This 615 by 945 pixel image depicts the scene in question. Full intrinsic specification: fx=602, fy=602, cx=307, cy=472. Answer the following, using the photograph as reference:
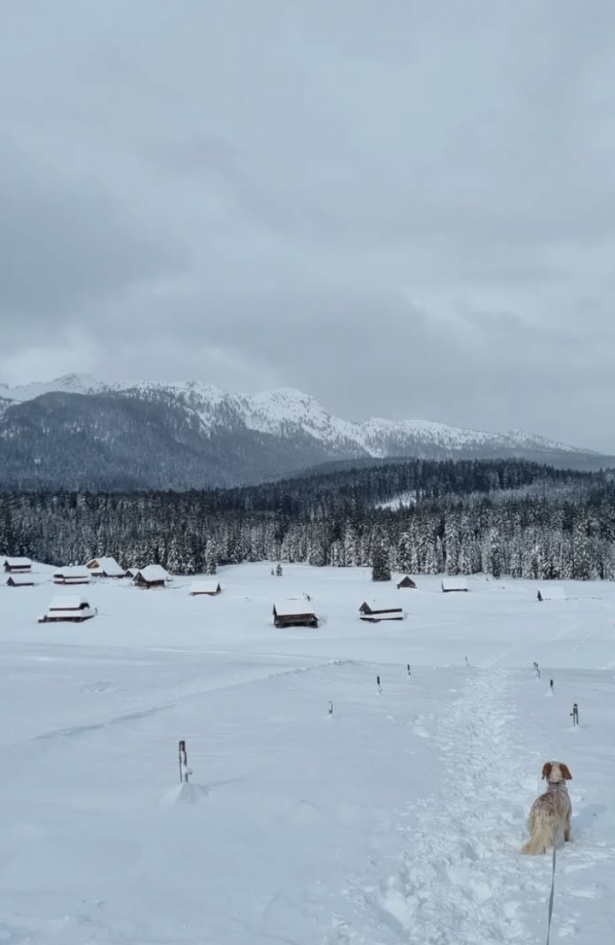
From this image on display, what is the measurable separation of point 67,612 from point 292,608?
30047mm

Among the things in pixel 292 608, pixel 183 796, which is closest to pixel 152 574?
pixel 292 608

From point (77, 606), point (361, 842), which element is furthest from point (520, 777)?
point (77, 606)

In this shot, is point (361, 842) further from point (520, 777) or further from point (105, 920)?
point (520, 777)

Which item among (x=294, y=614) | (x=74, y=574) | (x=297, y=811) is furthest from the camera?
(x=74, y=574)

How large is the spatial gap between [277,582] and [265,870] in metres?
104

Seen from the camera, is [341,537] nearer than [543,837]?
No

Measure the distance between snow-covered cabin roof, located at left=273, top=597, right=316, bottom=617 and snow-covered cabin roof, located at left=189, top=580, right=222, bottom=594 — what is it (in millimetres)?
24383

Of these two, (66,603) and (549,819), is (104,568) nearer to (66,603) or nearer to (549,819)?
(66,603)

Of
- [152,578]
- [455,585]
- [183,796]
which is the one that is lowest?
[455,585]

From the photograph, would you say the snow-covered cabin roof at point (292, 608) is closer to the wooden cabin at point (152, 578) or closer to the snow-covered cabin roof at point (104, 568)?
the wooden cabin at point (152, 578)

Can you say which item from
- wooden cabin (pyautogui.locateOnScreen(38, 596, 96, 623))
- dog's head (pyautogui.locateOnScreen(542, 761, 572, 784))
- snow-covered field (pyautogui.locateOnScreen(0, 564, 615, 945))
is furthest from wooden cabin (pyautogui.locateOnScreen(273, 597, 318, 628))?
dog's head (pyautogui.locateOnScreen(542, 761, 572, 784))

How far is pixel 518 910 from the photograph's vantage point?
7340mm

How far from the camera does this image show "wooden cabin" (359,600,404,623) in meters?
77.8

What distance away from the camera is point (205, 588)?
317ft
